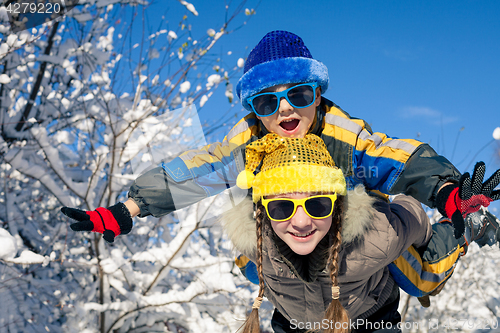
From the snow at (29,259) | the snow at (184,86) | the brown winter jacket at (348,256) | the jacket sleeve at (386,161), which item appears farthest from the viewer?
the snow at (184,86)

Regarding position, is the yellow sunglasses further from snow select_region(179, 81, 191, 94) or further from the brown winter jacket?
snow select_region(179, 81, 191, 94)

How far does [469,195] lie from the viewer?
1.13 meters

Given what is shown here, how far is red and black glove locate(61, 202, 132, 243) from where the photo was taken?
4.68ft

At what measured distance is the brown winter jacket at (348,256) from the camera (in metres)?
1.42

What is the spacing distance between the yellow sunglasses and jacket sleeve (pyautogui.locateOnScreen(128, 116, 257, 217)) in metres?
0.45

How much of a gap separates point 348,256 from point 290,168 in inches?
18.4

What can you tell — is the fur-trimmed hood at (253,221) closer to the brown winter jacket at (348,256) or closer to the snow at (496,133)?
the brown winter jacket at (348,256)

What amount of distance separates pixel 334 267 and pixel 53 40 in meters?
4.02

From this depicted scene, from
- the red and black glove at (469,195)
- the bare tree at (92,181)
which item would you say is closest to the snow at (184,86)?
the bare tree at (92,181)

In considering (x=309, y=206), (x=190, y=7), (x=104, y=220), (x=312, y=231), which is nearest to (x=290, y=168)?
(x=309, y=206)

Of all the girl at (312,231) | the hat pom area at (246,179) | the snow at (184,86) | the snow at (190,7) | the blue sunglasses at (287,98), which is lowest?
the girl at (312,231)

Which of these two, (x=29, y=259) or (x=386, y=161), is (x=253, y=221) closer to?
(x=386, y=161)

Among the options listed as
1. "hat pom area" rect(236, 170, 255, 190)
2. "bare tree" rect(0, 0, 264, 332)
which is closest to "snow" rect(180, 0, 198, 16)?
"bare tree" rect(0, 0, 264, 332)

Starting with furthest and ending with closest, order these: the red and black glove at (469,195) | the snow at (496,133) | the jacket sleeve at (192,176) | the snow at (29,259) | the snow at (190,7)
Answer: the snow at (190,7) < the snow at (496,133) < the snow at (29,259) < the jacket sleeve at (192,176) < the red and black glove at (469,195)
